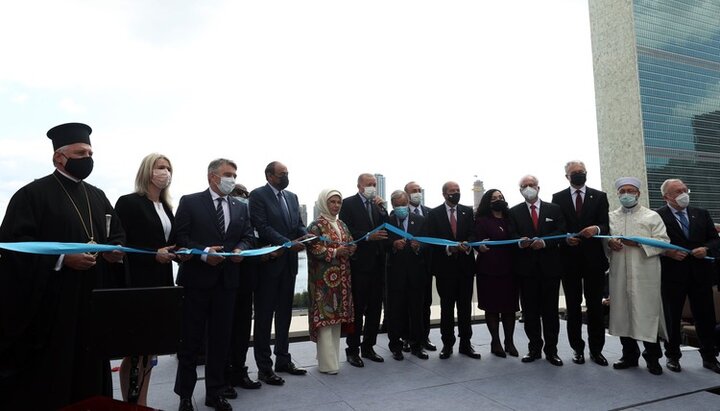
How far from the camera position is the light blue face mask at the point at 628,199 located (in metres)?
4.03

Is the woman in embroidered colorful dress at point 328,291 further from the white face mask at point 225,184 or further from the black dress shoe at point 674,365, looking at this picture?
the black dress shoe at point 674,365

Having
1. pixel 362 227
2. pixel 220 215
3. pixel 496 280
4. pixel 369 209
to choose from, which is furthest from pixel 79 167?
pixel 496 280

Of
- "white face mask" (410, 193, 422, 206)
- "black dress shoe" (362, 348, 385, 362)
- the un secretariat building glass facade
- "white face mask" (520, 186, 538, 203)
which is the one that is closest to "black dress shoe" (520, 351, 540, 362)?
"black dress shoe" (362, 348, 385, 362)

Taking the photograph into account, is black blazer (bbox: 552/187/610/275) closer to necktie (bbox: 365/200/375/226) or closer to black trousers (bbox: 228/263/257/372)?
necktie (bbox: 365/200/375/226)

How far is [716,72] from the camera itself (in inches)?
2320

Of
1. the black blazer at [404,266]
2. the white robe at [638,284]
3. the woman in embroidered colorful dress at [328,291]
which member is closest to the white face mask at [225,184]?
the woman in embroidered colorful dress at [328,291]

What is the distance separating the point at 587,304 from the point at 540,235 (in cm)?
77

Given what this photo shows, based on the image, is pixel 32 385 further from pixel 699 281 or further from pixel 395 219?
pixel 699 281

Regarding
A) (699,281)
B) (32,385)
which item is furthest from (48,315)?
(699,281)

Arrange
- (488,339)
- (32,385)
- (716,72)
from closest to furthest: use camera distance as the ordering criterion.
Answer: (32,385) → (488,339) → (716,72)

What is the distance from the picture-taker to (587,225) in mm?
4105

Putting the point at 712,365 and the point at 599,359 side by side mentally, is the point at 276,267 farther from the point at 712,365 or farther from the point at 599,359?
the point at 712,365

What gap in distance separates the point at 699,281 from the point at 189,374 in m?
4.39

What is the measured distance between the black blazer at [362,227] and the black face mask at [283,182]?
74cm
